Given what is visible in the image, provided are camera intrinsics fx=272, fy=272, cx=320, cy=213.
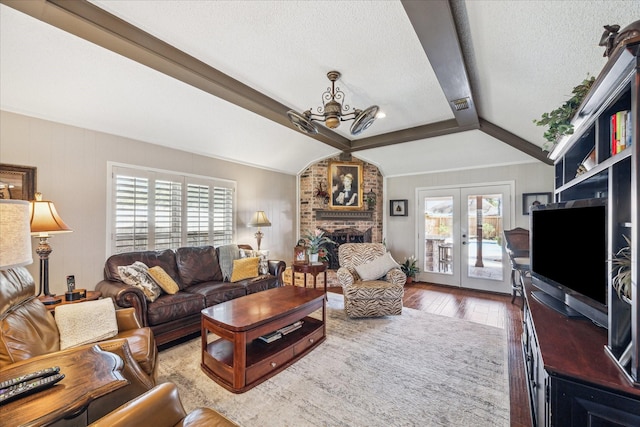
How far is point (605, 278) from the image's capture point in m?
1.40

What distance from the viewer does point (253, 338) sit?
2221 mm

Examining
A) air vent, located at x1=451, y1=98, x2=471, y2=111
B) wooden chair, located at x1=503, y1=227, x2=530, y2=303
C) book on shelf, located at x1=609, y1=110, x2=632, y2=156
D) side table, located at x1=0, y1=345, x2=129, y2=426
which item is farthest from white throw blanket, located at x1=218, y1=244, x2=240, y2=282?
wooden chair, located at x1=503, y1=227, x2=530, y2=303

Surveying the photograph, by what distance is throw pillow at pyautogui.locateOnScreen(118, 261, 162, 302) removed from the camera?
114 inches

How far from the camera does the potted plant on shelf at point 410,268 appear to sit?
576cm

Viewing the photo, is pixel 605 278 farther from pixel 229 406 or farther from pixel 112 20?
pixel 112 20

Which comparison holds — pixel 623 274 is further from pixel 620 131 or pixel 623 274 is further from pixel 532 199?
pixel 532 199

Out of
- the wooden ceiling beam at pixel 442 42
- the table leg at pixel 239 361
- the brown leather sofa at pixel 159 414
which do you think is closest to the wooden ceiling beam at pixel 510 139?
the wooden ceiling beam at pixel 442 42

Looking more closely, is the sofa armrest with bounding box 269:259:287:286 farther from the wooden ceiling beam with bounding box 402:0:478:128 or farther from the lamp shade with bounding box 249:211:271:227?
the wooden ceiling beam with bounding box 402:0:478:128

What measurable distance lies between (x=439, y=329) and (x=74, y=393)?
3.41m

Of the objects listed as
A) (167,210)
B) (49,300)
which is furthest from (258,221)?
(49,300)

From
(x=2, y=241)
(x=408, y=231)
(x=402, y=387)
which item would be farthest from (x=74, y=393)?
(x=408, y=231)

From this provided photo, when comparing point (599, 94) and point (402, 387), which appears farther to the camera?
point (402, 387)

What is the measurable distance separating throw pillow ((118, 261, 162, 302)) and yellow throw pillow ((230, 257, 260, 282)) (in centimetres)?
105

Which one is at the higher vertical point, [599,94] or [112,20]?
[112,20]
